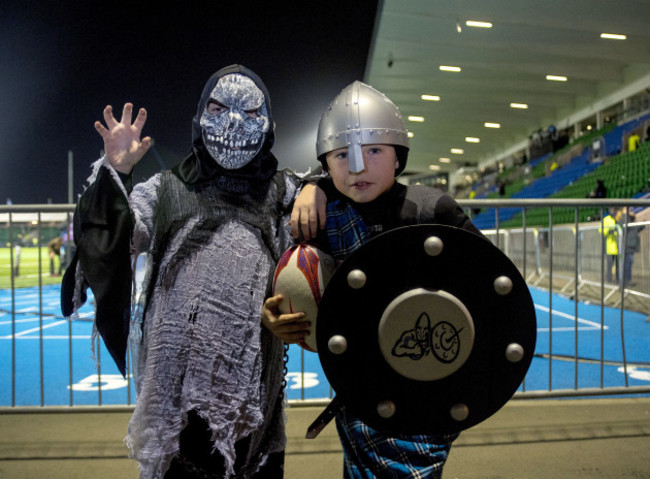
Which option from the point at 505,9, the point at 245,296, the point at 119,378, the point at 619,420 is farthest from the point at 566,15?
the point at 245,296

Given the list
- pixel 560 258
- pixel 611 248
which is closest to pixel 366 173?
pixel 611 248

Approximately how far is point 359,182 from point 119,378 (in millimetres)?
3699

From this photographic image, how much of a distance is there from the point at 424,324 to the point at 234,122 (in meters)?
0.84

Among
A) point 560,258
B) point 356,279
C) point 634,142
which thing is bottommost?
point 560,258

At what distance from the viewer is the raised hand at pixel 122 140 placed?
1.51 meters

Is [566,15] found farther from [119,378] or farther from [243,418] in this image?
[243,418]

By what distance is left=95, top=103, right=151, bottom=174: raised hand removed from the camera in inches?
59.4

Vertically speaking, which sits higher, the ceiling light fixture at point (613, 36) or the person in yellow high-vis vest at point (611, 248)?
the ceiling light fixture at point (613, 36)

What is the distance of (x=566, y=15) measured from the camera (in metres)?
13.0

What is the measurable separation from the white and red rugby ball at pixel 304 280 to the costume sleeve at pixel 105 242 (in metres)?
0.48

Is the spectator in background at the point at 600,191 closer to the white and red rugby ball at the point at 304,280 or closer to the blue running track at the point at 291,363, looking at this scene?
the blue running track at the point at 291,363

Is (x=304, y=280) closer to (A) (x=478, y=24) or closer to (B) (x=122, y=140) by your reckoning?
(B) (x=122, y=140)

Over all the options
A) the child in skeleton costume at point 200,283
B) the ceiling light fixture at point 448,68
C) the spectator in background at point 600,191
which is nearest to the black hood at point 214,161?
the child in skeleton costume at point 200,283

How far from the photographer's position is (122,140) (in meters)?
1.52
